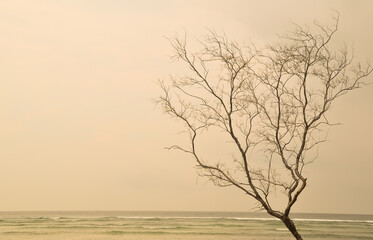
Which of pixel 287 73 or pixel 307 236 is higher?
pixel 287 73

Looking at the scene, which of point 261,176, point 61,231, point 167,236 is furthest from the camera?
point 61,231

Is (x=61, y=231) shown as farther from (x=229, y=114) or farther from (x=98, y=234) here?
(x=229, y=114)

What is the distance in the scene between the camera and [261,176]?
275 inches

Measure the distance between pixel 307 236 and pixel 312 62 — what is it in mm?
7689

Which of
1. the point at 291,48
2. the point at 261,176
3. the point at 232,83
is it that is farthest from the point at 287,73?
the point at 261,176

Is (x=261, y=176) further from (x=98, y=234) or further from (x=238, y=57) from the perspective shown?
(x=98, y=234)

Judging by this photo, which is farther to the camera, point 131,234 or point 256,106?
point 131,234

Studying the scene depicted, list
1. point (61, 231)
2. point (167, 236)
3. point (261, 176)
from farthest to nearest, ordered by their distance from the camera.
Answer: point (61, 231)
point (167, 236)
point (261, 176)

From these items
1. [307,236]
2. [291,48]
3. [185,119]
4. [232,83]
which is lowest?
[307,236]

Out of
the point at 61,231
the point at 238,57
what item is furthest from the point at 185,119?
the point at 61,231

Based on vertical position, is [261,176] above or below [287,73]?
below

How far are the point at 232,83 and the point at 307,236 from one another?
7.81 meters

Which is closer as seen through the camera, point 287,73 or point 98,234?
point 287,73

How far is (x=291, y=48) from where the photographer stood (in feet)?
23.8
